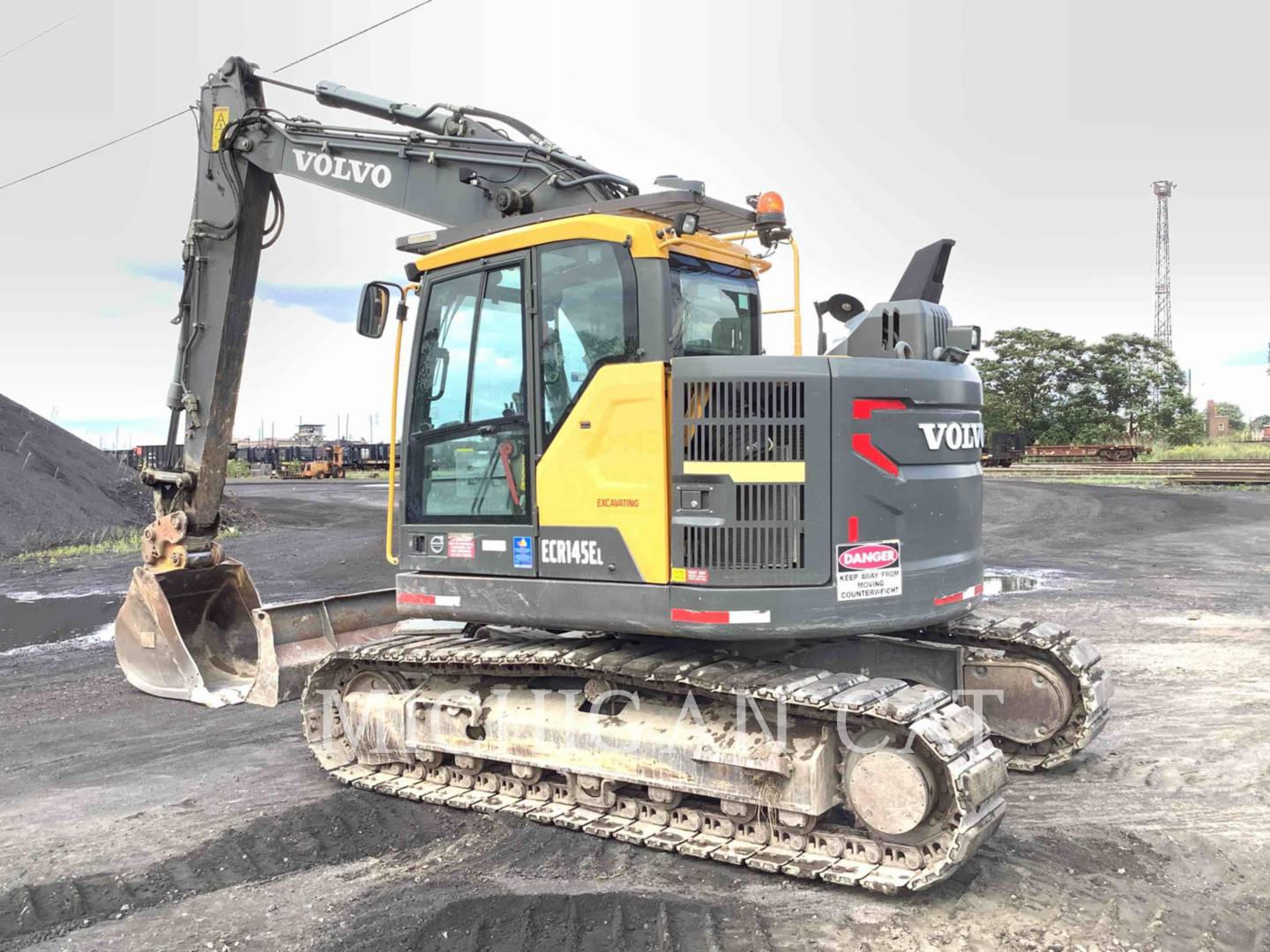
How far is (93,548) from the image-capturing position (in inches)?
787

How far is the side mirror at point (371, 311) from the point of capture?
5957mm

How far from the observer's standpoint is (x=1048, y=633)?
648 cm

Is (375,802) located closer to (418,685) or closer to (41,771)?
(418,685)

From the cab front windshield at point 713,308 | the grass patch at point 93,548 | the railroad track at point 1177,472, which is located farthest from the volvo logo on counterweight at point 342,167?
the railroad track at point 1177,472

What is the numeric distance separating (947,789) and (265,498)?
31812mm

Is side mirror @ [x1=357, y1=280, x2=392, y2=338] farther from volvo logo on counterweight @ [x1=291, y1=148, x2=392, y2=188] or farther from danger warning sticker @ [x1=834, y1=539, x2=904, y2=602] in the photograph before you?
danger warning sticker @ [x1=834, y1=539, x2=904, y2=602]

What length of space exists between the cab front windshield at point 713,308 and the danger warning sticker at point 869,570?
1.31 m

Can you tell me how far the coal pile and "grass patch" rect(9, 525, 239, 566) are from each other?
0.10 meters

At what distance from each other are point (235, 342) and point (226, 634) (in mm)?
2276

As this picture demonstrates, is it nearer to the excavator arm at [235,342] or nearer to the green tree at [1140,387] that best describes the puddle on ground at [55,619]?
the excavator arm at [235,342]

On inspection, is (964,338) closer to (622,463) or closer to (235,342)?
(622,463)

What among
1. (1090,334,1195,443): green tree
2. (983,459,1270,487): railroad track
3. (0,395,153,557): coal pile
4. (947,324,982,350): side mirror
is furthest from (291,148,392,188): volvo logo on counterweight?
(1090,334,1195,443): green tree

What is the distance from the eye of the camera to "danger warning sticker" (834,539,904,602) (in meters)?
5.02

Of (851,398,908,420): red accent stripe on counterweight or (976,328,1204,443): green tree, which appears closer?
(851,398,908,420): red accent stripe on counterweight
